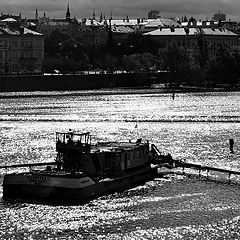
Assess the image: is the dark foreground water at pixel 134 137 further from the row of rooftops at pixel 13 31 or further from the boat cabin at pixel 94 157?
the row of rooftops at pixel 13 31

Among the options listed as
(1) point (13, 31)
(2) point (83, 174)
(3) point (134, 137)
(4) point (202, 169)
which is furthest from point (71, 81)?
(2) point (83, 174)

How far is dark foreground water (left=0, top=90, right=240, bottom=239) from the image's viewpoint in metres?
40.2

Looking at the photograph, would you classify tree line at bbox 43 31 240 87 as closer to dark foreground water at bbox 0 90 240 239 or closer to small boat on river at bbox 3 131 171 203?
dark foreground water at bbox 0 90 240 239

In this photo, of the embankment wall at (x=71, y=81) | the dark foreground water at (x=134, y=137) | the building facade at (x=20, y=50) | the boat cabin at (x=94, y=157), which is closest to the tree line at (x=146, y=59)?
the building facade at (x=20, y=50)

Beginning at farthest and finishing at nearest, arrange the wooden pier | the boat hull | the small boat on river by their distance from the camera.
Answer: the wooden pier < the small boat on river < the boat hull

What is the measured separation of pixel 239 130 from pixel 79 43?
4442 inches

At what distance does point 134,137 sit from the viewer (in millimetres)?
73188

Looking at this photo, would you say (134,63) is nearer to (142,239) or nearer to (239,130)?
(239,130)

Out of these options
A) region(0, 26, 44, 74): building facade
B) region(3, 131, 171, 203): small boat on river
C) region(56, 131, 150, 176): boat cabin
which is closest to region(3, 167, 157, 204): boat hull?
region(3, 131, 171, 203): small boat on river

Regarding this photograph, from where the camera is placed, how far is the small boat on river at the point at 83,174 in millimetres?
44625

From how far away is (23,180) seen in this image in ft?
149

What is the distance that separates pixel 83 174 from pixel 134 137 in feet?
91.9

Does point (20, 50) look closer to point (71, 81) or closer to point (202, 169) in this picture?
point (71, 81)

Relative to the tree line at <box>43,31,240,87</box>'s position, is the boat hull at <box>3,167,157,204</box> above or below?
below
